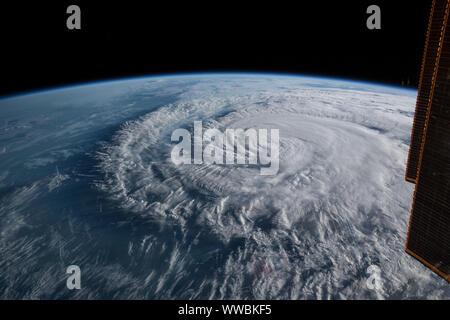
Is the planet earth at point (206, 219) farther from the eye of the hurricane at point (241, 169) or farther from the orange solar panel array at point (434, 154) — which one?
the orange solar panel array at point (434, 154)

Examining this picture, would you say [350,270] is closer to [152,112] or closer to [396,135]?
[396,135]

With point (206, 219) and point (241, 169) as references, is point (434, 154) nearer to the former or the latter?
point (206, 219)

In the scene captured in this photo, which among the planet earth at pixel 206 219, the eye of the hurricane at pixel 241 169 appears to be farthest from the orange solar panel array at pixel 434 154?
the eye of the hurricane at pixel 241 169

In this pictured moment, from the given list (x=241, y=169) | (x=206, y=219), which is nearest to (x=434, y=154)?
(x=206, y=219)

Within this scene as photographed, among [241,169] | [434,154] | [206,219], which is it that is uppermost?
[434,154]
